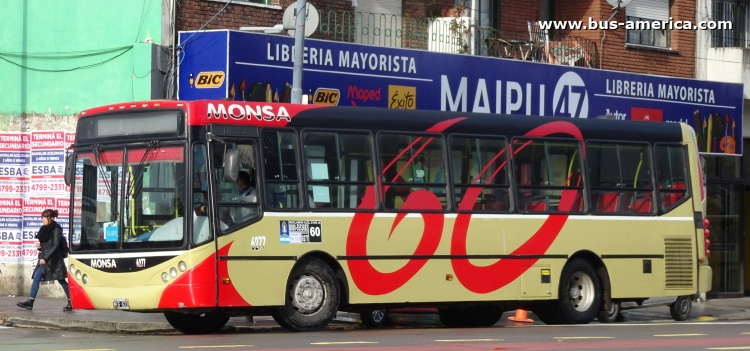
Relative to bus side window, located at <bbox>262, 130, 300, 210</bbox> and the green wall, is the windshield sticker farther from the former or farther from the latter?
the green wall

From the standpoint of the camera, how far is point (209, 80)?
69.4 feet

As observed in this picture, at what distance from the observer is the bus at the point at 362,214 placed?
1505cm

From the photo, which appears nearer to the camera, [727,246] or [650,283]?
[650,283]

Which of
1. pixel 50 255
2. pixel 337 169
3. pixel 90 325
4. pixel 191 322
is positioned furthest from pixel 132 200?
pixel 50 255

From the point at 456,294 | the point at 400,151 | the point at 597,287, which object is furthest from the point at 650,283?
the point at 400,151

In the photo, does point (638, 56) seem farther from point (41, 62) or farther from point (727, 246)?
point (41, 62)

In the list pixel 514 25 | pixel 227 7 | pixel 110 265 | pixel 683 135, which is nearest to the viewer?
pixel 110 265

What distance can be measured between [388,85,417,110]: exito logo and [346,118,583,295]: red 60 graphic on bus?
550cm

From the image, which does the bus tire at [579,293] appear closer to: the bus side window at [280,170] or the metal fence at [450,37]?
the bus side window at [280,170]

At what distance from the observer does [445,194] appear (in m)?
17.0

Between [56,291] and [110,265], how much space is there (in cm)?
830

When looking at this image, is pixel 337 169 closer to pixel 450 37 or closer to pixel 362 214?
pixel 362 214

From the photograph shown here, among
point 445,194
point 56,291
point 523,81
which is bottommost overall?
point 56,291

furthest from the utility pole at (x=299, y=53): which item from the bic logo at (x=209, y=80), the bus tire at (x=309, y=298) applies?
the bus tire at (x=309, y=298)
